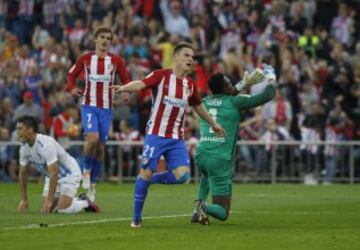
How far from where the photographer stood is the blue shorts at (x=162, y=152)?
16328mm

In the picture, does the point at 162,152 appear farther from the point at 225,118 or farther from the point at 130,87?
the point at 225,118

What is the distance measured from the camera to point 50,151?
62.0 ft

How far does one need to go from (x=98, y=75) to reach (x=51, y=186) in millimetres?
3160

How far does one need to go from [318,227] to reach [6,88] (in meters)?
18.9

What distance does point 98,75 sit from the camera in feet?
69.4

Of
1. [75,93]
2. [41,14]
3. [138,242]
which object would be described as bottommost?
[138,242]

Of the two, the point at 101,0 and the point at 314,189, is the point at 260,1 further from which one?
the point at 314,189

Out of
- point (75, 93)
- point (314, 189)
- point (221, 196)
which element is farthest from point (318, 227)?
point (314, 189)

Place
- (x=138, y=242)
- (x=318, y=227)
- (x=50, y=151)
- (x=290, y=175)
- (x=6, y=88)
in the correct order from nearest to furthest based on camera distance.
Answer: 1. (x=138, y=242)
2. (x=318, y=227)
3. (x=50, y=151)
4. (x=290, y=175)
5. (x=6, y=88)

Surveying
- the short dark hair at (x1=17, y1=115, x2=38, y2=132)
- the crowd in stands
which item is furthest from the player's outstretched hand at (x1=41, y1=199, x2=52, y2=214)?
the crowd in stands

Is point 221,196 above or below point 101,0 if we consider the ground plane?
below

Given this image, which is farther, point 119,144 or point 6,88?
point 6,88

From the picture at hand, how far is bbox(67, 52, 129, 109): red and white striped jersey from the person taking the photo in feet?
69.1

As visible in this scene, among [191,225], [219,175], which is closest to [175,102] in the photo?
[219,175]
